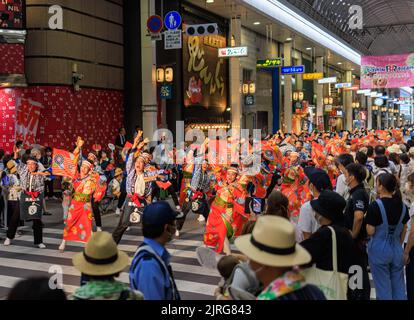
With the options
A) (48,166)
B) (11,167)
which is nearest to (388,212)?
(11,167)

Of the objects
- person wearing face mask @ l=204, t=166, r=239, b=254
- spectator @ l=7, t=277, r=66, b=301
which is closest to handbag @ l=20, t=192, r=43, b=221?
person wearing face mask @ l=204, t=166, r=239, b=254

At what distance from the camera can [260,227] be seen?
106 inches

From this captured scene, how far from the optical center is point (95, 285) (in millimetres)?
2826

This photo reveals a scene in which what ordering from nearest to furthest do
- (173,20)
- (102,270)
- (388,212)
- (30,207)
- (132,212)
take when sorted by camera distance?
(102,270), (388,212), (132,212), (30,207), (173,20)

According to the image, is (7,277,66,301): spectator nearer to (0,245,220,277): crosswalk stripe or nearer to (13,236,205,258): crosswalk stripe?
(0,245,220,277): crosswalk stripe

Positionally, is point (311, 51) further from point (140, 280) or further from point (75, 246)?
point (140, 280)

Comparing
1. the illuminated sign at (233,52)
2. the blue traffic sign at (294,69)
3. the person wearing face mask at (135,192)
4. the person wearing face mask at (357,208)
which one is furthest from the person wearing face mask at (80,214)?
the blue traffic sign at (294,69)

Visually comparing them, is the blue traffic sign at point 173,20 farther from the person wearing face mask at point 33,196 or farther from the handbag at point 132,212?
the handbag at point 132,212

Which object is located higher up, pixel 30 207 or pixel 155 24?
pixel 155 24

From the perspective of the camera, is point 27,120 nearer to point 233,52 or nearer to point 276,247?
point 233,52

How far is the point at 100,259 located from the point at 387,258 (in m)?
3.36

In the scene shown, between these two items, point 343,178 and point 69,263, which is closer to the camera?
point 343,178
